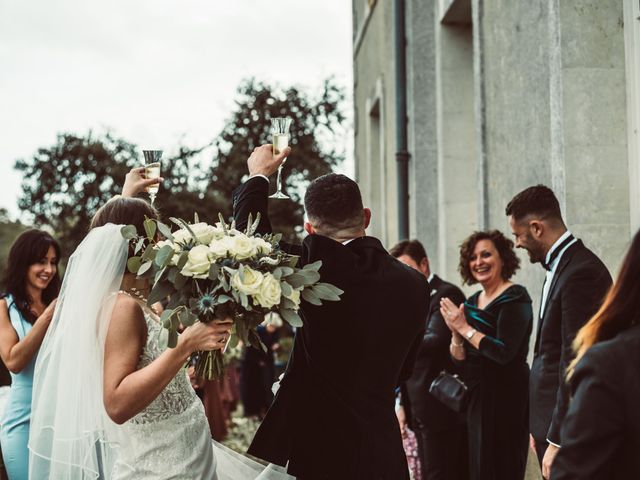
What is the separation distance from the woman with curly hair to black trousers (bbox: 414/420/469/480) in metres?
0.42

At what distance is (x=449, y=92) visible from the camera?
1044cm

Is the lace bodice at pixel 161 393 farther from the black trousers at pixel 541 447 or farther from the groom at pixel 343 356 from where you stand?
the black trousers at pixel 541 447

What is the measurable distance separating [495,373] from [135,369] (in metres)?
3.16

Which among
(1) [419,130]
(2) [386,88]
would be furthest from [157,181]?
(2) [386,88]

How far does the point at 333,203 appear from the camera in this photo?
3688 mm

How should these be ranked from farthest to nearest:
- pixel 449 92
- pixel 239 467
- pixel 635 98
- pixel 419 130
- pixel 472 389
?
pixel 419 130, pixel 449 92, pixel 472 389, pixel 635 98, pixel 239 467

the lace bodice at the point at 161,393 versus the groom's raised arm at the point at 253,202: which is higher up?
the groom's raised arm at the point at 253,202

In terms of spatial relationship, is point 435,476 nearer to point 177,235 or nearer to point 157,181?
point 157,181

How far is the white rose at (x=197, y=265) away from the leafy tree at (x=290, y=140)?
12.4 m

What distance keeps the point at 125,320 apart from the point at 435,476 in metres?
3.61

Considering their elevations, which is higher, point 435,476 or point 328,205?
point 328,205

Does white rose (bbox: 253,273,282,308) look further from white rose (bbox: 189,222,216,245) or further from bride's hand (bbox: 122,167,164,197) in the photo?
bride's hand (bbox: 122,167,164,197)

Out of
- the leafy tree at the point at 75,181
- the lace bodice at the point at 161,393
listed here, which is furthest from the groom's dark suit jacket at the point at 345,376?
the leafy tree at the point at 75,181

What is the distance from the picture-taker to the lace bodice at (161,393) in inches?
135
